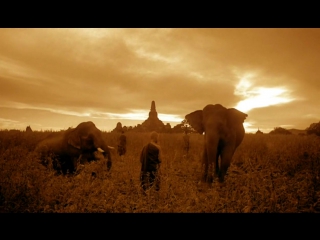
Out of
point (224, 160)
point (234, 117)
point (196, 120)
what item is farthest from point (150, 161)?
point (234, 117)

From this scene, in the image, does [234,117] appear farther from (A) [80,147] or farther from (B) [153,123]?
(B) [153,123]

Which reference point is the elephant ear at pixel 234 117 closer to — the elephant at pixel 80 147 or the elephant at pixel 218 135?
the elephant at pixel 218 135

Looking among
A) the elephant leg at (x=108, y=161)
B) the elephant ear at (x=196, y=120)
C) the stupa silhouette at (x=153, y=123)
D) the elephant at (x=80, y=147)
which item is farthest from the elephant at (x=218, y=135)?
the stupa silhouette at (x=153, y=123)

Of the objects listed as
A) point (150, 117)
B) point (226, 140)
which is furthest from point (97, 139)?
point (150, 117)

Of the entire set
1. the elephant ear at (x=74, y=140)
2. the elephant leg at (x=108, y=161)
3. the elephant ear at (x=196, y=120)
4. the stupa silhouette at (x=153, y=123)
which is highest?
the stupa silhouette at (x=153, y=123)

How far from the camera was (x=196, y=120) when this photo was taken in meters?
7.11

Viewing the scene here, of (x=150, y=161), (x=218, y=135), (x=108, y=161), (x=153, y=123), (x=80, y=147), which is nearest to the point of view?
(x=150, y=161)

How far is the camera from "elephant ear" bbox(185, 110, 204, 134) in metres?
7.01

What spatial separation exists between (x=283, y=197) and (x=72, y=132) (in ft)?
20.7

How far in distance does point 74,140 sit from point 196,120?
400 cm

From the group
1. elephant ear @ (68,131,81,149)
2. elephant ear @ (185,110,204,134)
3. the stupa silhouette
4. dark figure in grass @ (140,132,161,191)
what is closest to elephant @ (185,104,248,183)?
elephant ear @ (185,110,204,134)

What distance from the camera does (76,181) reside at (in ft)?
19.4

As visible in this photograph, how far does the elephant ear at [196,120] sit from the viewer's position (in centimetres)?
701
